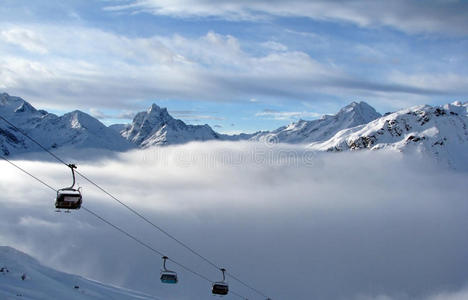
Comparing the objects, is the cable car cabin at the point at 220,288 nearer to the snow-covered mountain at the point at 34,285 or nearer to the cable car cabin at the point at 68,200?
the snow-covered mountain at the point at 34,285

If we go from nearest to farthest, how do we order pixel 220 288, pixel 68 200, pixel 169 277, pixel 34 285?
pixel 68 200, pixel 34 285, pixel 169 277, pixel 220 288

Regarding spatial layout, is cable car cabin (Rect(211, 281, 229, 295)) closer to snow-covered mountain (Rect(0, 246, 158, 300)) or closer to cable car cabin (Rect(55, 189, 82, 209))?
snow-covered mountain (Rect(0, 246, 158, 300))

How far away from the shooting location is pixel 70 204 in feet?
95.2

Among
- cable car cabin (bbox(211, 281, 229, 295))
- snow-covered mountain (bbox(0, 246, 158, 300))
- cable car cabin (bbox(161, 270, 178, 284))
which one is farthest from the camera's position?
cable car cabin (bbox(211, 281, 229, 295))

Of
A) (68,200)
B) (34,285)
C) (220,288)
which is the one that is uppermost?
(68,200)

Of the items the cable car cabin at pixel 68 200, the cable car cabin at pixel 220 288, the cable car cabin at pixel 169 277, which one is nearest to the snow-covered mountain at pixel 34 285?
the cable car cabin at pixel 169 277

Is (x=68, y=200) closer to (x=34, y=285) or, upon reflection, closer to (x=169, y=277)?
(x=34, y=285)

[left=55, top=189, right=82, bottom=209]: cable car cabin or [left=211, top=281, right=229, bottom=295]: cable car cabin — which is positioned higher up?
[left=55, top=189, right=82, bottom=209]: cable car cabin

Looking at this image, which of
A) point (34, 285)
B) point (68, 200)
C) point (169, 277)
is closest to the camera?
point (68, 200)

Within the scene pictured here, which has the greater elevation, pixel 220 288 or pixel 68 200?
pixel 68 200

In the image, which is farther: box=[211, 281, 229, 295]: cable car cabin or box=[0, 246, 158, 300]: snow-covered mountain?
box=[211, 281, 229, 295]: cable car cabin

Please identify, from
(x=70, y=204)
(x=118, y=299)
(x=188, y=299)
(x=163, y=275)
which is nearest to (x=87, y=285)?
(x=118, y=299)

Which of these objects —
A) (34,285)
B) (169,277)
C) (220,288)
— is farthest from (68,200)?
(220,288)

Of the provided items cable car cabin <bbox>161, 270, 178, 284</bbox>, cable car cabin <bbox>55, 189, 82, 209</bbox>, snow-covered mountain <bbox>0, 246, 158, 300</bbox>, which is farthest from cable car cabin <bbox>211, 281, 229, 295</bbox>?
cable car cabin <bbox>55, 189, 82, 209</bbox>
